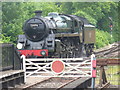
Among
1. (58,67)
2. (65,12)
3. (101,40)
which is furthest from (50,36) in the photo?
(65,12)

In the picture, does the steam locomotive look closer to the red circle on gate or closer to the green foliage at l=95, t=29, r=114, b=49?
the red circle on gate

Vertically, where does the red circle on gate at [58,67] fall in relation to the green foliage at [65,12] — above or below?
below

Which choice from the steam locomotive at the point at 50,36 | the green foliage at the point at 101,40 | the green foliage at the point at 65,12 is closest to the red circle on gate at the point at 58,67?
the steam locomotive at the point at 50,36

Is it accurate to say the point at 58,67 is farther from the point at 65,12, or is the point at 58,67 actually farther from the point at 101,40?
the point at 65,12

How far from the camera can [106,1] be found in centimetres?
3675

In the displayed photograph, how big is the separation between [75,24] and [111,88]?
8481mm

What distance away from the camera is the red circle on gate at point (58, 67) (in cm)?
1105

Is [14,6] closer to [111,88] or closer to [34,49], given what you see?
[34,49]

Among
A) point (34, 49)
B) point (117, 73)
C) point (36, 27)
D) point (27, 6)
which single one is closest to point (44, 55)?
point (34, 49)

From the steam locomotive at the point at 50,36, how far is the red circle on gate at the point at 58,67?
14.0 feet

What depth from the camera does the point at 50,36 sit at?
53.2 ft

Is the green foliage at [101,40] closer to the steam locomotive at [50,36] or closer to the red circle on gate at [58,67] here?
the steam locomotive at [50,36]

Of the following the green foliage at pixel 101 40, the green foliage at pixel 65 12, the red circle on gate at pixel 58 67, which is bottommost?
the red circle on gate at pixel 58 67

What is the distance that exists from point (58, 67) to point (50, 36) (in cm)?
510
